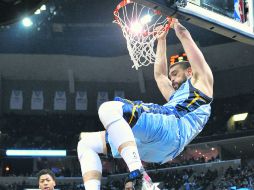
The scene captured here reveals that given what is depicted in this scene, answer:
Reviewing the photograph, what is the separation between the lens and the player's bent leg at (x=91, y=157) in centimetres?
356

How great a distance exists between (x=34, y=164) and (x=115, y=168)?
551 centimetres

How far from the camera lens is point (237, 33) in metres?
5.36

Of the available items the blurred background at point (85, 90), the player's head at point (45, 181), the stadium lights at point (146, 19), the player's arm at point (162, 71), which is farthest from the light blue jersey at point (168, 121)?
the blurred background at point (85, 90)

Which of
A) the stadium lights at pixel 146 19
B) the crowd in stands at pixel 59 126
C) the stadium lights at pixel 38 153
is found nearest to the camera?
the stadium lights at pixel 146 19

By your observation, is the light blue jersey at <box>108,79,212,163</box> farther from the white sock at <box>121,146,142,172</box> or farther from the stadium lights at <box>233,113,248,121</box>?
the stadium lights at <box>233,113,248,121</box>

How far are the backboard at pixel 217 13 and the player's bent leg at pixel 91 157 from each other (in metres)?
1.56

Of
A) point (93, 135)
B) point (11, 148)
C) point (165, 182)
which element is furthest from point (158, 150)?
point (11, 148)

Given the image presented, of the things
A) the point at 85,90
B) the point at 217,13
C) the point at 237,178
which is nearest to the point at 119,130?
the point at 217,13

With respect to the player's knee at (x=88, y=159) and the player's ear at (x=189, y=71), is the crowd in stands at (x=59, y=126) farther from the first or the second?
the player's knee at (x=88, y=159)

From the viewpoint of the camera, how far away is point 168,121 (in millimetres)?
3689

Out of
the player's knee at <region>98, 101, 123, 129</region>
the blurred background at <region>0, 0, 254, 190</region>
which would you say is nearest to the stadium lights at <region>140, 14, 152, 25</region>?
the player's knee at <region>98, 101, 123, 129</region>

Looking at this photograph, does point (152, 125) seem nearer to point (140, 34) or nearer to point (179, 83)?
point (179, 83)

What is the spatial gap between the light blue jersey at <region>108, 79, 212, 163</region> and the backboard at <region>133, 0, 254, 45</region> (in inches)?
38.4

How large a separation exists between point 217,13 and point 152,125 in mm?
2285
